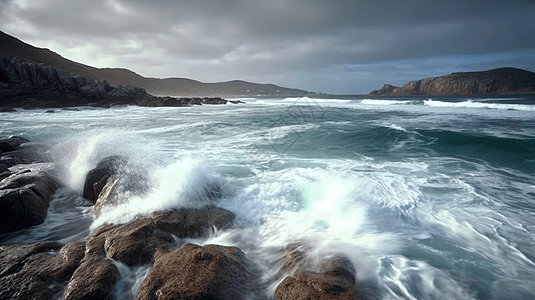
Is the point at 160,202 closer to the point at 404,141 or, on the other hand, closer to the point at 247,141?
the point at 247,141

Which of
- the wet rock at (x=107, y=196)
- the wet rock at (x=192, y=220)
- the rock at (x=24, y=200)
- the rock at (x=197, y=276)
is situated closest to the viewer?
the rock at (x=197, y=276)

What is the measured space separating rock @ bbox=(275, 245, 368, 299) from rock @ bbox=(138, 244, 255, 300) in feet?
1.40

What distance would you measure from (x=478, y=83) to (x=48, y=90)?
9990cm

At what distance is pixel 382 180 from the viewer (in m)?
5.89

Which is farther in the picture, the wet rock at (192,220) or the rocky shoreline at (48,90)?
the rocky shoreline at (48,90)

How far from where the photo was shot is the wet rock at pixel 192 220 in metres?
3.40

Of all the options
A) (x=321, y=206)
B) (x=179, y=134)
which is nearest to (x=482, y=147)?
(x=321, y=206)

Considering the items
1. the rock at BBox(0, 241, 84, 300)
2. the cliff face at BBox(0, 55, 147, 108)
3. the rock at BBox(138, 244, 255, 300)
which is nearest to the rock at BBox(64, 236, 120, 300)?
the rock at BBox(0, 241, 84, 300)

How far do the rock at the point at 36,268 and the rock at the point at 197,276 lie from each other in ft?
2.86

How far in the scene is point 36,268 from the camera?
8.07ft

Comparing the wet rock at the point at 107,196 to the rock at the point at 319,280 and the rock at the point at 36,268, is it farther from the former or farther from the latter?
the rock at the point at 319,280

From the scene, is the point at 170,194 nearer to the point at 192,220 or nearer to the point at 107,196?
the point at 192,220

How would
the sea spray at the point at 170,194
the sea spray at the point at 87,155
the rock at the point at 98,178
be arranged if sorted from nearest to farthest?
1. the sea spray at the point at 170,194
2. the rock at the point at 98,178
3. the sea spray at the point at 87,155

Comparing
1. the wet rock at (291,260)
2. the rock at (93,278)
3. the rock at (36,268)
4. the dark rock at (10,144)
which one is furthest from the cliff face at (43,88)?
the wet rock at (291,260)
